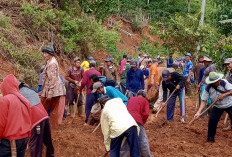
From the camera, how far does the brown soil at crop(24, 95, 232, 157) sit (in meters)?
6.12

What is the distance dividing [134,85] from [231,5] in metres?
11.4

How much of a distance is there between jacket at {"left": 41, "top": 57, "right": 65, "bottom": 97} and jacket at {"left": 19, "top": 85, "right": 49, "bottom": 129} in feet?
4.86

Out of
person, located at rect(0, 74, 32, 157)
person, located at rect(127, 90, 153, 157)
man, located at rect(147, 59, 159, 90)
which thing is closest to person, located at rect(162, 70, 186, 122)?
man, located at rect(147, 59, 159, 90)

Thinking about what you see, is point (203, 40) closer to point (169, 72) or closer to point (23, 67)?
point (169, 72)

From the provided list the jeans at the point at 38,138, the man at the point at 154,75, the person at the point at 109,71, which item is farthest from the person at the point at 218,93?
the man at the point at 154,75

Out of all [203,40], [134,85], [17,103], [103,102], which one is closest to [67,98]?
[134,85]

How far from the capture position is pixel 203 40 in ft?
47.6

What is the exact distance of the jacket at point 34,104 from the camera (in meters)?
4.61

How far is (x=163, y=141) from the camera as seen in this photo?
263 inches

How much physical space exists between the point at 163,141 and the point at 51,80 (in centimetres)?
295

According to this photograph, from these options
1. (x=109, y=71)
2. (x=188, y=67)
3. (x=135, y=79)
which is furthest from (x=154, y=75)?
(x=135, y=79)

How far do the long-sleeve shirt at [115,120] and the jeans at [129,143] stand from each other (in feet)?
0.45

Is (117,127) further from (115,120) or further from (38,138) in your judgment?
(38,138)

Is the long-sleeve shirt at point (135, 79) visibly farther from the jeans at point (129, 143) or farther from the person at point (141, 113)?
the jeans at point (129, 143)
